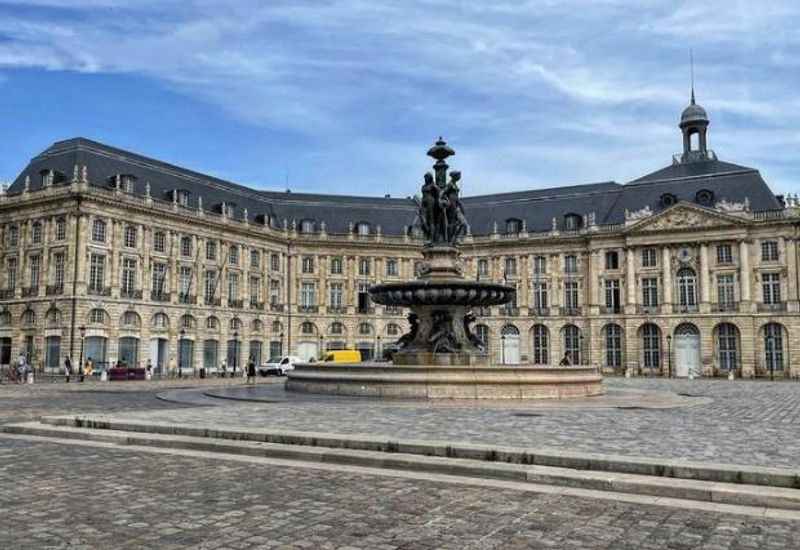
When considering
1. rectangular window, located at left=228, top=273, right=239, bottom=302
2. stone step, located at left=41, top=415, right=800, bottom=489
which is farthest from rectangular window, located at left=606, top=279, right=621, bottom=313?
stone step, located at left=41, top=415, right=800, bottom=489

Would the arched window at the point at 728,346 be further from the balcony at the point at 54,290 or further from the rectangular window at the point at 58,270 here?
the rectangular window at the point at 58,270

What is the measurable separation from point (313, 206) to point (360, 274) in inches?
347

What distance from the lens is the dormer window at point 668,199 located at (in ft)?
208

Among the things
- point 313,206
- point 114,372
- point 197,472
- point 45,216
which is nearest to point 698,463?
point 197,472

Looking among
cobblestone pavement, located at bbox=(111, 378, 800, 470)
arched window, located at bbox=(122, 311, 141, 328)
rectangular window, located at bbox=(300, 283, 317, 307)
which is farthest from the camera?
rectangular window, located at bbox=(300, 283, 317, 307)

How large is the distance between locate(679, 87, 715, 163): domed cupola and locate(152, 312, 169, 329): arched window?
159ft

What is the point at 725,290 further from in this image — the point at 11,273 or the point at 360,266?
the point at 11,273

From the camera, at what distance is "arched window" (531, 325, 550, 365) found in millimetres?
69062

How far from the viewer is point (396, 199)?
7812cm

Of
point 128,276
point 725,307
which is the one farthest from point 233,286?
point 725,307

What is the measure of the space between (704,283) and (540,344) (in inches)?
622

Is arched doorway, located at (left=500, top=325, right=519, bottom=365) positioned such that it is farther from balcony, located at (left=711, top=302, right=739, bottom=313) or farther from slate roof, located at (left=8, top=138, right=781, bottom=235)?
balcony, located at (left=711, top=302, right=739, bottom=313)

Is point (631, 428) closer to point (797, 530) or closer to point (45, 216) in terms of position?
point (797, 530)

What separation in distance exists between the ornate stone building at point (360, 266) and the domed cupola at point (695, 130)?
0.14 m
